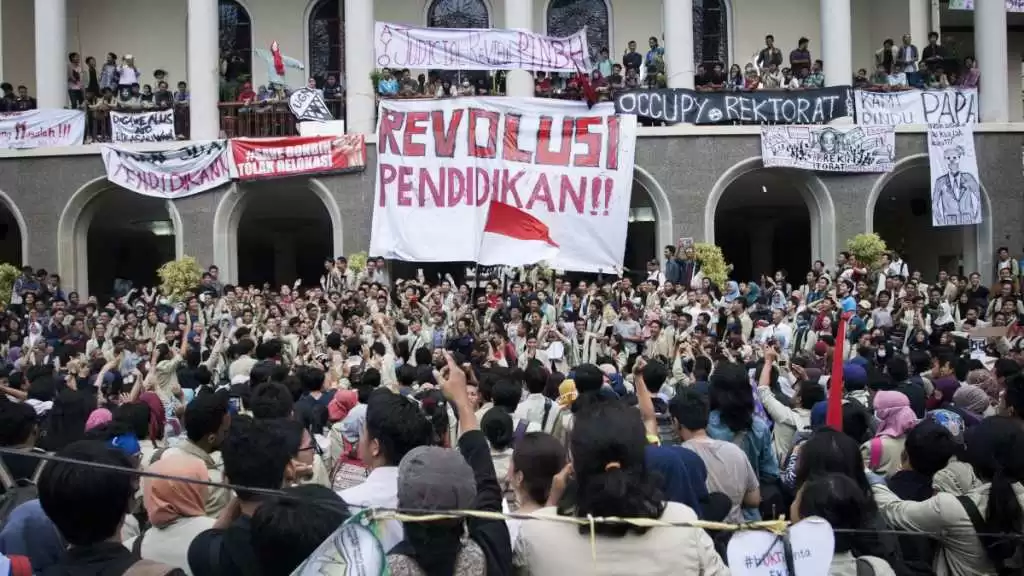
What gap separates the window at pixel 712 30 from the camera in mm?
26781

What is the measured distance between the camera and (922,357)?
10.0 metres

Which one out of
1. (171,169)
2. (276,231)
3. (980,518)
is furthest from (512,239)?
(980,518)

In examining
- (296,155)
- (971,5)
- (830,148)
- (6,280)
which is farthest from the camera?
(971,5)

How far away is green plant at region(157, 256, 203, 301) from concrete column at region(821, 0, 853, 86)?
14213mm

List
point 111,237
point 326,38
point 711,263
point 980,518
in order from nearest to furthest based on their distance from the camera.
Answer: point 980,518 < point 711,263 < point 326,38 < point 111,237

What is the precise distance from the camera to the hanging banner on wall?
78.1 feet

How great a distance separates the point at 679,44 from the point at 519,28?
3555 millimetres

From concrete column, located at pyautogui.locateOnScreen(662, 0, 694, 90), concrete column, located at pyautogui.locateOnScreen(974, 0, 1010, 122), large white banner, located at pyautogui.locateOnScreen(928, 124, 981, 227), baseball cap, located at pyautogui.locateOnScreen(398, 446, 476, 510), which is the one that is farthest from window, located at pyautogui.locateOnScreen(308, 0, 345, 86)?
baseball cap, located at pyautogui.locateOnScreen(398, 446, 476, 510)

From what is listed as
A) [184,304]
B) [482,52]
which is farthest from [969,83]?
[184,304]

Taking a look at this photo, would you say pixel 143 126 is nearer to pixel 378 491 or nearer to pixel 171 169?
Answer: pixel 171 169

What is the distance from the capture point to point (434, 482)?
3.61 metres

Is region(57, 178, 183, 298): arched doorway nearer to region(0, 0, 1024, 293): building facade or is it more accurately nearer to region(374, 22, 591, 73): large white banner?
region(0, 0, 1024, 293): building facade

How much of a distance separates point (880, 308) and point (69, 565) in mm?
15305

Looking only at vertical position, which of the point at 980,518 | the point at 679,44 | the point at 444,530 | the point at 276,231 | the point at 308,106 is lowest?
the point at 980,518
